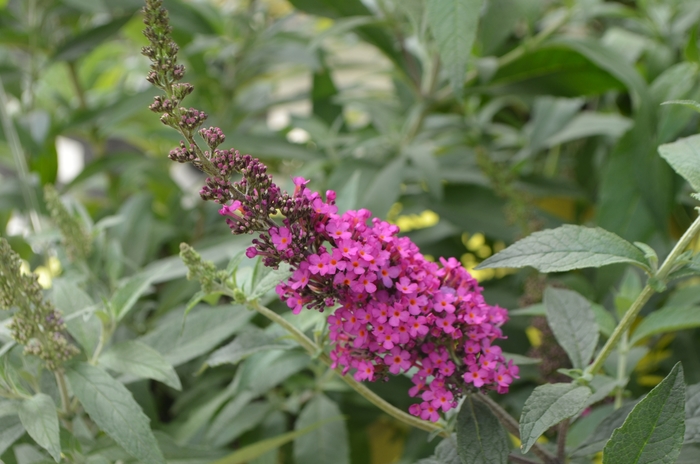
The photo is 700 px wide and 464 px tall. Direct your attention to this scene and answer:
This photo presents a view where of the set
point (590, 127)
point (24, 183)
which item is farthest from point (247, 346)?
point (590, 127)

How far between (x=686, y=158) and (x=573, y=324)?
0.46 ft

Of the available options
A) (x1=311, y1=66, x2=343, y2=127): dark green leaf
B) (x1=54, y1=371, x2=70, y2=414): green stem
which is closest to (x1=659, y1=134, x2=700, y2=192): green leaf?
(x1=54, y1=371, x2=70, y2=414): green stem

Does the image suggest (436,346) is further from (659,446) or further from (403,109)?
(403,109)

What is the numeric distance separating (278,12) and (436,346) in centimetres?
112

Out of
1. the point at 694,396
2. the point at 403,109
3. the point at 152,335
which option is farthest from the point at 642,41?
the point at 152,335

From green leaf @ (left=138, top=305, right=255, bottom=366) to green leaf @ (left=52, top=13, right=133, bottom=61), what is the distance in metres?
0.51

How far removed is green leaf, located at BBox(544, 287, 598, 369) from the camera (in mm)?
465

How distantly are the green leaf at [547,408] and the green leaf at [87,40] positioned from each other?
792 millimetres

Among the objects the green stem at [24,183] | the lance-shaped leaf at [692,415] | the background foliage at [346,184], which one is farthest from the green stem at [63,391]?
the lance-shaped leaf at [692,415]

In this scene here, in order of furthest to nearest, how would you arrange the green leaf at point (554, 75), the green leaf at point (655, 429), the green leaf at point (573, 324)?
the green leaf at point (554, 75)
the green leaf at point (573, 324)
the green leaf at point (655, 429)

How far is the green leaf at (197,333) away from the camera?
56 cm

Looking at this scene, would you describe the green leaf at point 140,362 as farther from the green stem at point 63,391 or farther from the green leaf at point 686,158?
the green leaf at point 686,158

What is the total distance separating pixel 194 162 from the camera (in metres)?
0.35

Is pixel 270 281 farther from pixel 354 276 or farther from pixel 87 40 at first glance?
pixel 87 40
